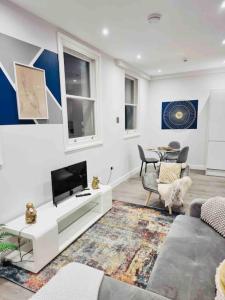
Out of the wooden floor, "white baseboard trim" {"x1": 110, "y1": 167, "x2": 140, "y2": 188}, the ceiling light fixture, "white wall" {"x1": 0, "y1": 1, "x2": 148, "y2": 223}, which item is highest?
the ceiling light fixture

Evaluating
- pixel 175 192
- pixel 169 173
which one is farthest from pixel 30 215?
pixel 169 173

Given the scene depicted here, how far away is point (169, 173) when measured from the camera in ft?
11.1

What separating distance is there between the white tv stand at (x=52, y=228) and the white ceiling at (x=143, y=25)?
2295mm

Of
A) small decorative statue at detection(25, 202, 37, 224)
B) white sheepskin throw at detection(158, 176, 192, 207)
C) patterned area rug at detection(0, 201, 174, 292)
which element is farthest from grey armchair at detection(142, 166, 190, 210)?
small decorative statue at detection(25, 202, 37, 224)

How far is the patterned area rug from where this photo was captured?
1920 mm

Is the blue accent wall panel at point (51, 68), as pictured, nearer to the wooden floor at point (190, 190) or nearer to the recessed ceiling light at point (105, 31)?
the recessed ceiling light at point (105, 31)

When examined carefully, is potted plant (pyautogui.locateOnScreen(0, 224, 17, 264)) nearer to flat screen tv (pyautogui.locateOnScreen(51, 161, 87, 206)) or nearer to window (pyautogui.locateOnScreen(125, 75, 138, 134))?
flat screen tv (pyautogui.locateOnScreen(51, 161, 87, 206))

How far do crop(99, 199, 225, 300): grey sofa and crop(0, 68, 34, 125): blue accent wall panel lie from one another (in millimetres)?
1772

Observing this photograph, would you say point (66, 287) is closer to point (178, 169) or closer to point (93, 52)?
point (178, 169)

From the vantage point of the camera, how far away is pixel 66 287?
1.15 meters

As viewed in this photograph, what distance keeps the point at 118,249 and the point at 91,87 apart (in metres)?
2.71

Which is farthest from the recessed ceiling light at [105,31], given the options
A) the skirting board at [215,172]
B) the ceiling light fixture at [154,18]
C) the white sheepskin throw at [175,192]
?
the skirting board at [215,172]

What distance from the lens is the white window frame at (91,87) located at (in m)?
2.80

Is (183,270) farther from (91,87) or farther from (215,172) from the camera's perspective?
(215,172)
